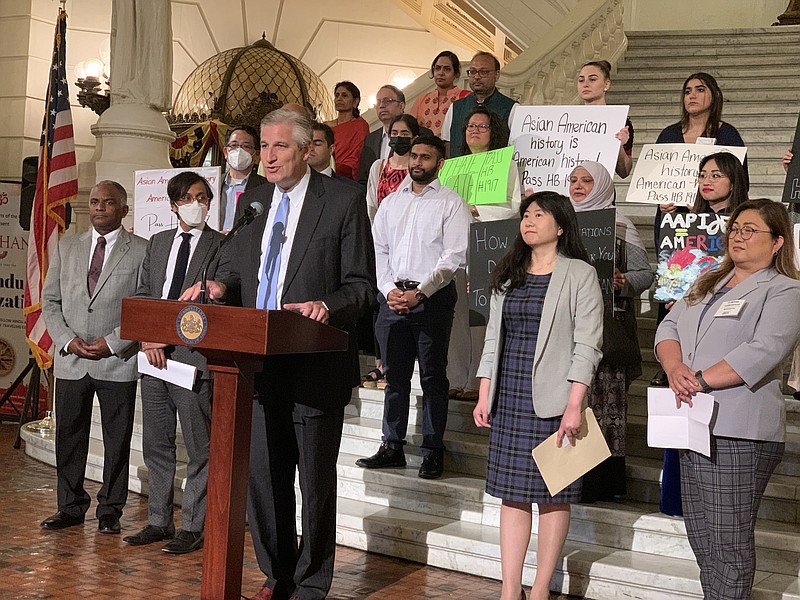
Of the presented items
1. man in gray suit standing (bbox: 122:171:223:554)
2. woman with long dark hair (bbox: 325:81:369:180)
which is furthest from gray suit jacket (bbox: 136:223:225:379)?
woman with long dark hair (bbox: 325:81:369:180)

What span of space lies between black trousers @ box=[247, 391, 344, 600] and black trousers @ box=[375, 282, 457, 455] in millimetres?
1477

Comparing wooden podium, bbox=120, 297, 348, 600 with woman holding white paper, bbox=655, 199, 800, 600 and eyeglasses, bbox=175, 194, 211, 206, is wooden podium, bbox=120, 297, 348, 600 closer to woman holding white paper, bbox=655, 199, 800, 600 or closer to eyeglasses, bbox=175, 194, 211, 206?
woman holding white paper, bbox=655, 199, 800, 600

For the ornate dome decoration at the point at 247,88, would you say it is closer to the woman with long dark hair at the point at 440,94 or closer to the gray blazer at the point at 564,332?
the woman with long dark hair at the point at 440,94

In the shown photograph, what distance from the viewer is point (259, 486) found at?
408 cm

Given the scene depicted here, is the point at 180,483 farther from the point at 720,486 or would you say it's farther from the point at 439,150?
the point at 720,486

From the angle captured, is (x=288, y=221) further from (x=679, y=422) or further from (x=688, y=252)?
(x=688, y=252)

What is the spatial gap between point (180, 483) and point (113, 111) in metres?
3.34

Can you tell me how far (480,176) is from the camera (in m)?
6.14

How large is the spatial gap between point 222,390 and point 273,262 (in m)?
0.66

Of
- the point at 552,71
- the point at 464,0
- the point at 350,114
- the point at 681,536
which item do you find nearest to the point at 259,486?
the point at 681,536

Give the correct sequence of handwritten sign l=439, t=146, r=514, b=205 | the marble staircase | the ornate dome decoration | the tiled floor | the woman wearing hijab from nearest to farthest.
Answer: the tiled floor, the woman wearing hijab, handwritten sign l=439, t=146, r=514, b=205, the marble staircase, the ornate dome decoration

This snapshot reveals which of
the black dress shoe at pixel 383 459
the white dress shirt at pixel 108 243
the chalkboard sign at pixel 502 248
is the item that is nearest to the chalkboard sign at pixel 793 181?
the chalkboard sign at pixel 502 248

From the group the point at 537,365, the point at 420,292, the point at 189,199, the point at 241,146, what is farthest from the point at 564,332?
the point at 241,146

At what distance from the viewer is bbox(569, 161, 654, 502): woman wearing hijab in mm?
5055
